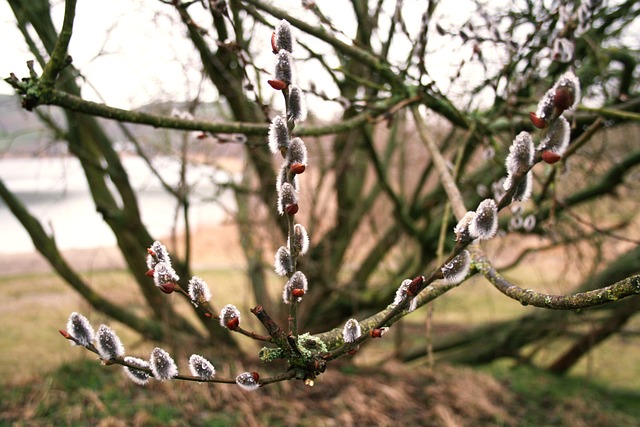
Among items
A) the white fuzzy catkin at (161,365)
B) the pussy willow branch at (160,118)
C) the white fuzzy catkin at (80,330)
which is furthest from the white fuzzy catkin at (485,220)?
the pussy willow branch at (160,118)

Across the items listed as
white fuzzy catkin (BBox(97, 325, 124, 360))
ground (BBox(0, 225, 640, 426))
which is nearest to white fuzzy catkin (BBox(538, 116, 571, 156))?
white fuzzy catkin (BBox(97, 325, 124, 360))

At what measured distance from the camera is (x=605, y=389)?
7.15 metres

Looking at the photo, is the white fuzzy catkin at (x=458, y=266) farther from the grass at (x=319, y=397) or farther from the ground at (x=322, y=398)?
the grass at (x=319, y=397)

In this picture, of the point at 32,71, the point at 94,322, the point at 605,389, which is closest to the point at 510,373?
the point at 605,389

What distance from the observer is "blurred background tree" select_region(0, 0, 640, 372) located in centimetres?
231

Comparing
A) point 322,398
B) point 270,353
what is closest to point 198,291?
point 270,353

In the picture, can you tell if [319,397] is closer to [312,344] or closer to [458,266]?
[312,344]

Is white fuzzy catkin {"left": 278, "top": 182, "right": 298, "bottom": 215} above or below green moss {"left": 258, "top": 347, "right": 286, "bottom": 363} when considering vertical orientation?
above

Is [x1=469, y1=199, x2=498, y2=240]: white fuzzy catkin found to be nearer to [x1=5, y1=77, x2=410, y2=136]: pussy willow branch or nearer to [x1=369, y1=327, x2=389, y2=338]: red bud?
[x1=369, y1=327, x2=389, y2=338]: red bud

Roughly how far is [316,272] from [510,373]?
3.54 m

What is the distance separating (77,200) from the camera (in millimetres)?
17891

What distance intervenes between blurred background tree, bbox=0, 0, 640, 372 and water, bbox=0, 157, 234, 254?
11.9 inches

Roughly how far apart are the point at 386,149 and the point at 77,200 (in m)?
14.0

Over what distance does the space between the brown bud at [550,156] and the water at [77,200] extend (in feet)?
13.5
